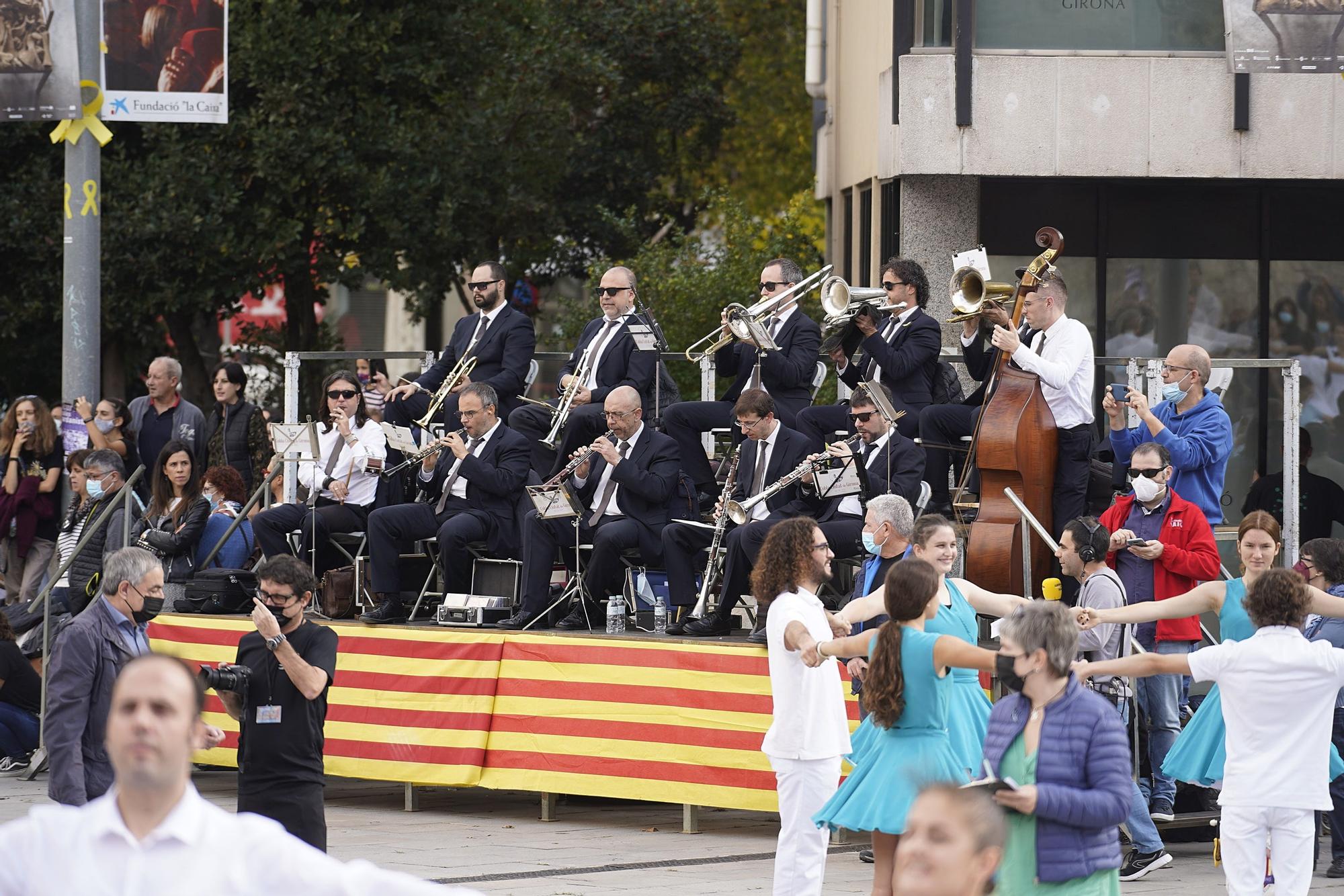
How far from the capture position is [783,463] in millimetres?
11461

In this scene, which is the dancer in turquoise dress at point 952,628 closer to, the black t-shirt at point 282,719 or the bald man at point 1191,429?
the black t-shirt at point 282,719

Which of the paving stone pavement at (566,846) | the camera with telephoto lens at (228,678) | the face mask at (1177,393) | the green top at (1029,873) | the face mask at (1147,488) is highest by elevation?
the face mask at (1177,393)

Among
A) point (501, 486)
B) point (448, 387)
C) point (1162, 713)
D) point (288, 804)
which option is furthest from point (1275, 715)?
point (448, 387)

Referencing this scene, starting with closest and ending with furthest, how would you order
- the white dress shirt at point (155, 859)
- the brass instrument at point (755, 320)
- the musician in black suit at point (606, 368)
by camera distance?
the white dress shirt at point (155, 859) < the brass instrument at point (755, 320) < the musician in black suit at point (606, 368)

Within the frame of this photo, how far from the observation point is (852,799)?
23.4 feet

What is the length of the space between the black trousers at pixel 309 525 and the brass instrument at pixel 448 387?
0.77 meters

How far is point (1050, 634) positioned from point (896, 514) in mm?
3294

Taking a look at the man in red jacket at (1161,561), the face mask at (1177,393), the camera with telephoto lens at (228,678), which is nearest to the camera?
the camera with telephoto lens at (228,678)

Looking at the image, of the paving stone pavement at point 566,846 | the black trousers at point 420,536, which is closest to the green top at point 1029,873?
the paving stone pavement at point 566,846

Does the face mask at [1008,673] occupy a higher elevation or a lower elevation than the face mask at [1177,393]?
lower

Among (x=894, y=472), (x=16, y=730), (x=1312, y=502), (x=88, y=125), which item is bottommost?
(x=16, y=730)

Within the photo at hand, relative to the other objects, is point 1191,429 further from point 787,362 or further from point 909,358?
point 787,362

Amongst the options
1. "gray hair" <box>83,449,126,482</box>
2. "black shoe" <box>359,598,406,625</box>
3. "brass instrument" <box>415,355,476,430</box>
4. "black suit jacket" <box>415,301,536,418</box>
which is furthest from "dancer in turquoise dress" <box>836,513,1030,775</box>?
"gray hair" <box>83,449,126,482</box>

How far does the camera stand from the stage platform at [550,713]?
1104 centimetres
